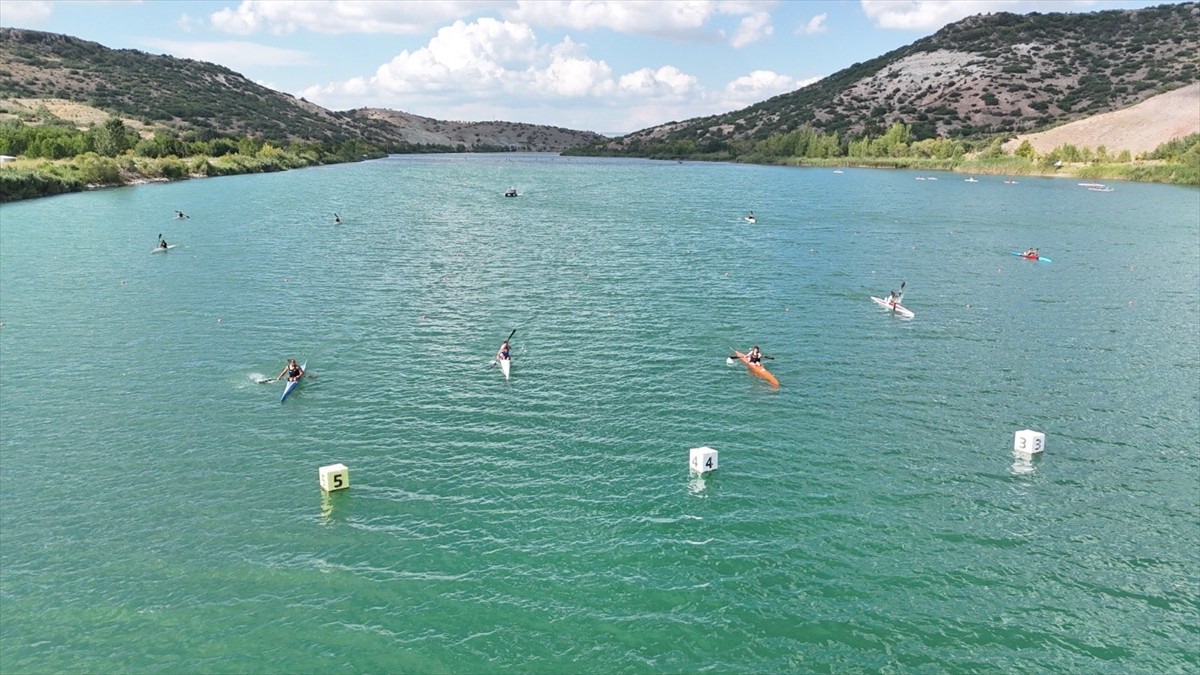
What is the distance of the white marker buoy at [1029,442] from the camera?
3212 cm

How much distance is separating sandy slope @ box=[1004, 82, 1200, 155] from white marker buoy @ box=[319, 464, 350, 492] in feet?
653

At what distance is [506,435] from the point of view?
3366 cm

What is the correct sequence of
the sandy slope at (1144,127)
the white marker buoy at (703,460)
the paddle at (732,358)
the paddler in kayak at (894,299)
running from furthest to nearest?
the sandy slope at (1144,127), the paddler in kayak at (894,299), the paddle at (732,358), the white marker buoy at (703,460)

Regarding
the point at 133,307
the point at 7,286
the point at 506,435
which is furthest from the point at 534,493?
the point at 7,286

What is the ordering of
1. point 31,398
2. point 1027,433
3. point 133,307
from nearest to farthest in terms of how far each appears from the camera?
point 1027,433 → point 31,398 → point 133,307

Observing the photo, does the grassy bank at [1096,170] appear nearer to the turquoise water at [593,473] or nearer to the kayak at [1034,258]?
the kayak at [1034,258]

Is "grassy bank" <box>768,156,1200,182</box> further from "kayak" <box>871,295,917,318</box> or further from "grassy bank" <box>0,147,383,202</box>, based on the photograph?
"grassy bank" <box>0,147,383,202</box>

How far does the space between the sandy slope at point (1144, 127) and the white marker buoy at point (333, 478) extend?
7833 inches

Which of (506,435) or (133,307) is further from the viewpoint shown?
(133,307)

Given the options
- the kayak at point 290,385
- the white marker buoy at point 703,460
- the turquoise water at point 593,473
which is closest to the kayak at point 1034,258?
the turquoise water at point 593,473

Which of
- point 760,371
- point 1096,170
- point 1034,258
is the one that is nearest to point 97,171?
point 760,371

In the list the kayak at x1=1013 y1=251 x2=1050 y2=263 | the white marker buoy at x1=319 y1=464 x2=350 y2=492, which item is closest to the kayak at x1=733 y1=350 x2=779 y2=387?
the white marker buoy at x1=319 y1=464 x2=350 y2=492

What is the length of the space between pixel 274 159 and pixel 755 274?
16539 cm

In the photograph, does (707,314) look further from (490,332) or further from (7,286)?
(7,286)
